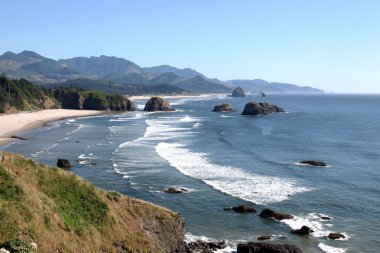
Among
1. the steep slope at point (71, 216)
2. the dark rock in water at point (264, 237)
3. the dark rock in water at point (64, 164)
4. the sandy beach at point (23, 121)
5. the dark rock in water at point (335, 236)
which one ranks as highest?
the steep slope at point (71, 216)

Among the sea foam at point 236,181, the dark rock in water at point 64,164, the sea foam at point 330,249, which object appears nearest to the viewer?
the sea foam at point 330,249

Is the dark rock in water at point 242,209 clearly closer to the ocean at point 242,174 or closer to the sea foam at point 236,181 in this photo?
the ocean at point 242,174

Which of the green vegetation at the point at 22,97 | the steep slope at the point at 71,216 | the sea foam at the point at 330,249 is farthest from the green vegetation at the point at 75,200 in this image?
the green vegetation at the point at 22,97

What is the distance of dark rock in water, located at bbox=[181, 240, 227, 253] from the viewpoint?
33.0 meters

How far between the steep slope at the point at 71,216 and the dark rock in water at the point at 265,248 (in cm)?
508

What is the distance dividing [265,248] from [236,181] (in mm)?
23080

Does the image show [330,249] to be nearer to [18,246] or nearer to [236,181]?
[236,181]

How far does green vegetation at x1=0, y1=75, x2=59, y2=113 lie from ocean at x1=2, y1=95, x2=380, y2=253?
54.8 metres

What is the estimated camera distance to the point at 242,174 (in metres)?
60.6

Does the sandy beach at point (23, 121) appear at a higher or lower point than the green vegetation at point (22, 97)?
lower

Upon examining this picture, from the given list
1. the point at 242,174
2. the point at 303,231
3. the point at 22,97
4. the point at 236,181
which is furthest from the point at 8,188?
the point at 22,97

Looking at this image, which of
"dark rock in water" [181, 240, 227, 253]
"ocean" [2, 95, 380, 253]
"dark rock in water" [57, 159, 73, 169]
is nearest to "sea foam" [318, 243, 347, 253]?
"ocean" [2, 95, 380, 253]

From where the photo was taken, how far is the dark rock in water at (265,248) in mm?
32969

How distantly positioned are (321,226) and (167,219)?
53.2 ft
